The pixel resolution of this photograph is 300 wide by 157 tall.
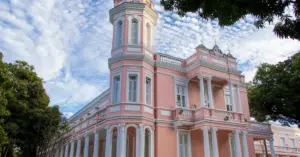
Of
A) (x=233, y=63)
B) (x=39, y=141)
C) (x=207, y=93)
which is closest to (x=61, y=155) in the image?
(x=39, y=141)

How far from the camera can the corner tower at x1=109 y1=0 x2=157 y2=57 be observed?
651 inches

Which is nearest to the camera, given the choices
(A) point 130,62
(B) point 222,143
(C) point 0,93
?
(C) point 0,93

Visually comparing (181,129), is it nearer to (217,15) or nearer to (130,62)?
(130,62)

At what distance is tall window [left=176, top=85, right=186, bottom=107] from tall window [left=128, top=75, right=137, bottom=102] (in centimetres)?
313

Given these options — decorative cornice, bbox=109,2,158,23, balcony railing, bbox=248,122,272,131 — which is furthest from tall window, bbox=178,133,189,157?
decorative cornice, bbox=109,2,158,23

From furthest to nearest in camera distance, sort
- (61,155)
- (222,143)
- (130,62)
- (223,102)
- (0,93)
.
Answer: (61,155)
(223,102)
(222,143)
(130,62)
(0,93)

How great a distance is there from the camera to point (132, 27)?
56.2ft

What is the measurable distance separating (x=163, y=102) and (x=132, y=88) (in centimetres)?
221

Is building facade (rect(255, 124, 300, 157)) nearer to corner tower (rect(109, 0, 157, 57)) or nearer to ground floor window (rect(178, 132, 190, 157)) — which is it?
ground floor window (rect(178, 132, 190, 157))

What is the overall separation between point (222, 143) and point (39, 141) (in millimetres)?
13526

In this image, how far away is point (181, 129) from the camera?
15992 mm

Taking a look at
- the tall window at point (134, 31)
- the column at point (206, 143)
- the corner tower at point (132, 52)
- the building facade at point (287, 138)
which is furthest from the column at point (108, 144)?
the building facade at point (287, 138)

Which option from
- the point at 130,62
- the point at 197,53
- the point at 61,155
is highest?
the point at 197,53

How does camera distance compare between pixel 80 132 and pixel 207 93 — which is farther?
pixel 80 132
